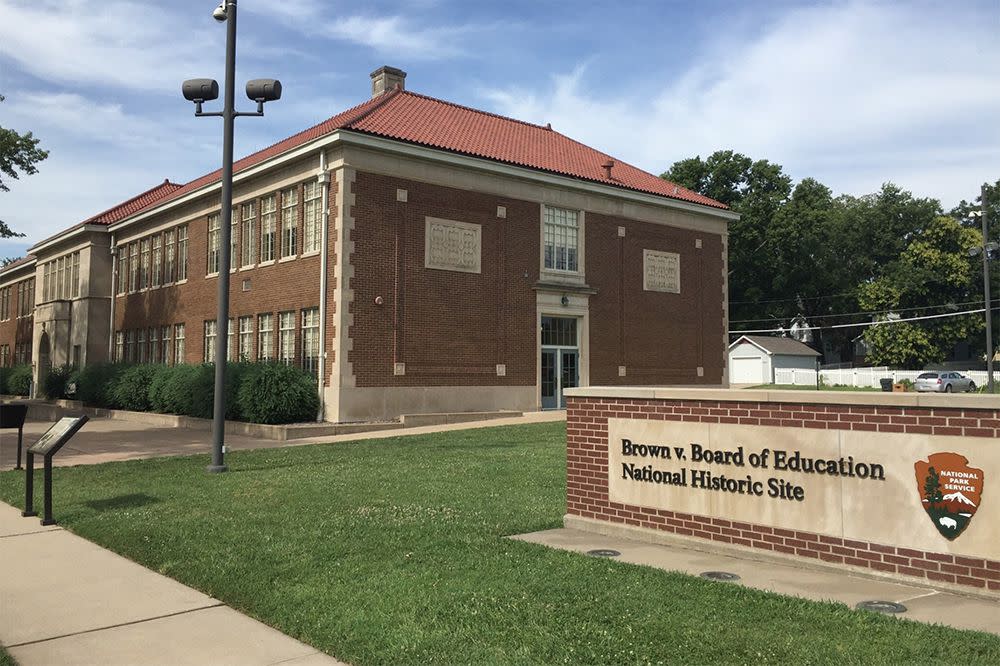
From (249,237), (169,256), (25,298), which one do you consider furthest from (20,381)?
(249,237)

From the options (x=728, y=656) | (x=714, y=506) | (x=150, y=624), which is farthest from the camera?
(x=714, y=506)

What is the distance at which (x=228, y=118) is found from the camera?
45.3 feet

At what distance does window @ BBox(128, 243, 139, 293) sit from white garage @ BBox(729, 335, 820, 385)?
140 feet

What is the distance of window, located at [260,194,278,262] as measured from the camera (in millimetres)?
27219

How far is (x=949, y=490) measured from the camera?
18.9 feet

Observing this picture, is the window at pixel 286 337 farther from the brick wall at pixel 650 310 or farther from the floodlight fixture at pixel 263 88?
the floodlight fixture at pixel 263 88

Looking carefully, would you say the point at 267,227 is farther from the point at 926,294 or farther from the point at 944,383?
the point at 926,294

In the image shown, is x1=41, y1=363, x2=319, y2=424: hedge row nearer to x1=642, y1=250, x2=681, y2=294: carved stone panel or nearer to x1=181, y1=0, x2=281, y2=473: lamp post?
x1=181, y1=0, x2=281, y2=473: lamp post

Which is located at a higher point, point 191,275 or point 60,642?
point 191,275

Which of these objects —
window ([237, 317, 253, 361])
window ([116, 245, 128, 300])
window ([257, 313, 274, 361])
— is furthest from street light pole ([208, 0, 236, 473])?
window ([116, 245, 128, 300])

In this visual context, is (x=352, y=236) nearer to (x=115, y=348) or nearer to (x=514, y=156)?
(x=514, y=156)

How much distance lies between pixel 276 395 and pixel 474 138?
38.1 feet

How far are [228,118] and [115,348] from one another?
2864 cm

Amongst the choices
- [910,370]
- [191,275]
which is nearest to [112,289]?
[191,275]
